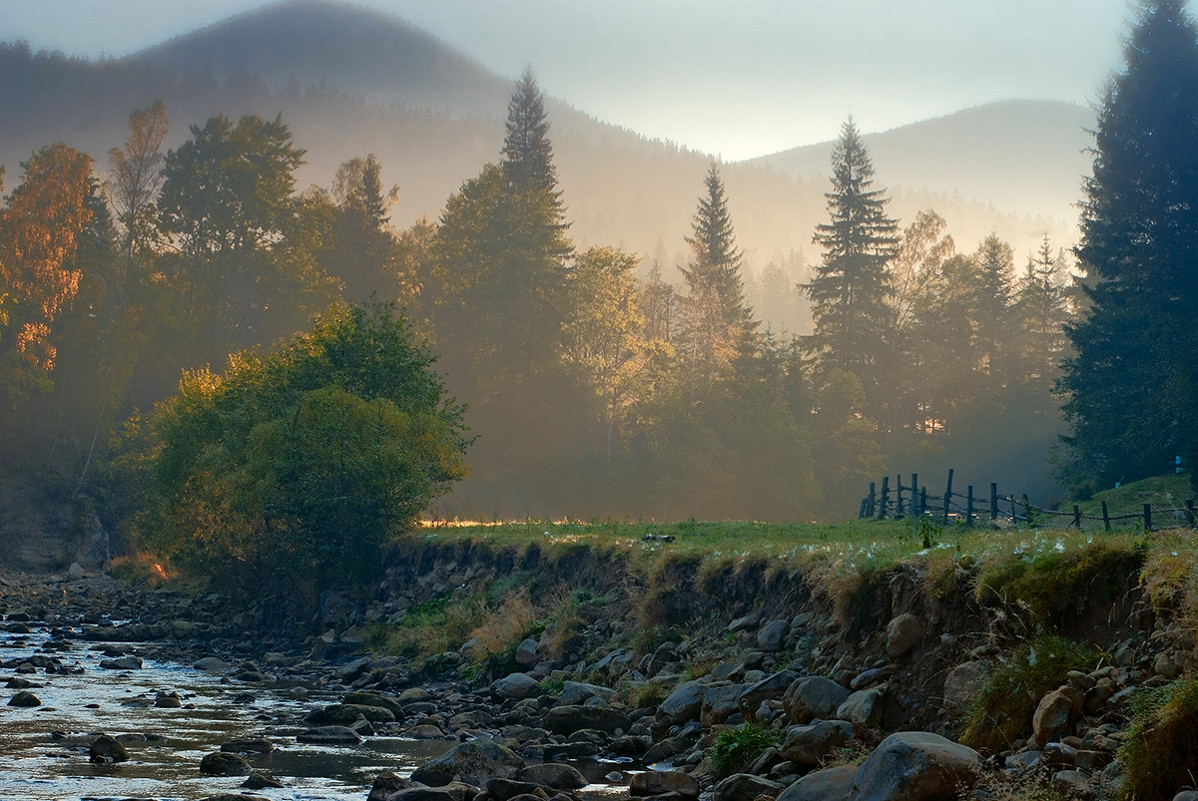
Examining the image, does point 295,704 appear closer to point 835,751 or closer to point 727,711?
point 727,711

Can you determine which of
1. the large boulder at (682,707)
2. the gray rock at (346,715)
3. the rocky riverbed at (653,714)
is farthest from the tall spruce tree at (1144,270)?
the gray rock at (346,715)

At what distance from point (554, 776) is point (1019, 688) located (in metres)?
6.16

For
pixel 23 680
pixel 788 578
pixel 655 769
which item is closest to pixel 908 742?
pixel 655 769

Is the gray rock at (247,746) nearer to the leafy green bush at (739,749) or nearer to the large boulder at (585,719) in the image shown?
the large boulder at (585,719)

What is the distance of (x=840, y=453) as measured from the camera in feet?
245

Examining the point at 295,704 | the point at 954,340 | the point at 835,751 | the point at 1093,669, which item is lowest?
the point at 295,704

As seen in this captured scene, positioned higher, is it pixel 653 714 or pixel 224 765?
pixel 653 714

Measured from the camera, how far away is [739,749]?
14836 millimetres

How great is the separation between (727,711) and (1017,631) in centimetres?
487

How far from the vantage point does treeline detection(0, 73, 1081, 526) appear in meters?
71.5

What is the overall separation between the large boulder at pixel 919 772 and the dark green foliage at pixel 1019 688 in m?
0.78

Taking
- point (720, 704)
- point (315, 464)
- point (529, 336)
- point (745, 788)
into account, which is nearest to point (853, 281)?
Answer: point (529, 336)

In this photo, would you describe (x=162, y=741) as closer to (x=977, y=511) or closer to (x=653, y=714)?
(x=653, y=714)

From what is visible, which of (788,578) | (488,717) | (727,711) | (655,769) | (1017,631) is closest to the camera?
(1017,631)
